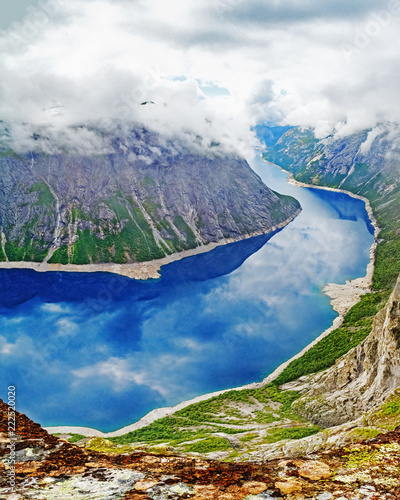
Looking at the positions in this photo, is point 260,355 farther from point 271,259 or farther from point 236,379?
point 271,259

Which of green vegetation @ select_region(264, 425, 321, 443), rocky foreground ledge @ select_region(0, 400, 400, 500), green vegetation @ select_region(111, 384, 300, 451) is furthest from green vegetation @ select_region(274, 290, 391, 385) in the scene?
rocky foreground ledge @ select_region(0, 400, 400, 500)

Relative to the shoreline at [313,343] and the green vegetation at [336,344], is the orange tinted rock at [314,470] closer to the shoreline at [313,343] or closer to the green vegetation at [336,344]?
the shoreline at [313,343]

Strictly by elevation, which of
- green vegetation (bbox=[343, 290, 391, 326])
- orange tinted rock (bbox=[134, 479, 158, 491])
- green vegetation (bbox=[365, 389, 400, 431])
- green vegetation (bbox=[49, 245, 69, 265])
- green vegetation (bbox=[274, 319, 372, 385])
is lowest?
orange tinted rock (bbox=[134, 479, 158, 491])

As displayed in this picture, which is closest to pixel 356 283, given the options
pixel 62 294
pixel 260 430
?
pixel 260 430

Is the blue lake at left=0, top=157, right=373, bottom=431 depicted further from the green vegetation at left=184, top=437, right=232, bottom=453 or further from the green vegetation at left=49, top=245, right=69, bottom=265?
the green vegetation at left=184, top=437, right=232, bottom=453

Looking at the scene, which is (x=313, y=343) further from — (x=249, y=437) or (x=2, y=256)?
(x=2, y=256)

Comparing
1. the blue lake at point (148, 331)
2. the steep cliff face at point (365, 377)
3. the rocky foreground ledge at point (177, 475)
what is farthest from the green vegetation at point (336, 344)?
the rocky foreground ledge at point (177, 475)
